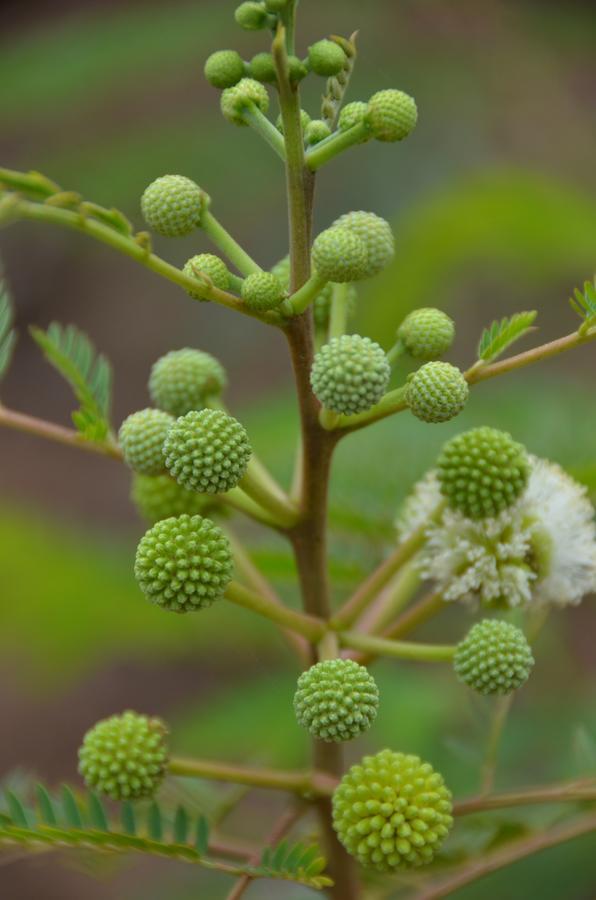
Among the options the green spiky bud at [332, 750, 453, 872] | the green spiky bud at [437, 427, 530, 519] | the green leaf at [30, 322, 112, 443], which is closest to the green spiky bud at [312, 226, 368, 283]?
the green spiky bud at [437, 427, 530, 519]

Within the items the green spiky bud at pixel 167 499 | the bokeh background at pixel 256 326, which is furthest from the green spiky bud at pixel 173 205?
the bokeh background at pixel 256 326

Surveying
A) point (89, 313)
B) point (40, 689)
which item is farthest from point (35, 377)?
point (40, 689)

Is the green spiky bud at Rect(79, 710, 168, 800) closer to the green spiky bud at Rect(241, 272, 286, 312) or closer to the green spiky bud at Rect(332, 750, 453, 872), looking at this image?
the green spiky bud at Rect(332, 750, 453, 872)

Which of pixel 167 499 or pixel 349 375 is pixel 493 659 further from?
pixel 167 499

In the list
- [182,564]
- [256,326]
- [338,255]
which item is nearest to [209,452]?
[182,564]

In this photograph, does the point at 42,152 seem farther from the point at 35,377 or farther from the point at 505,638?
the point at 505,638
